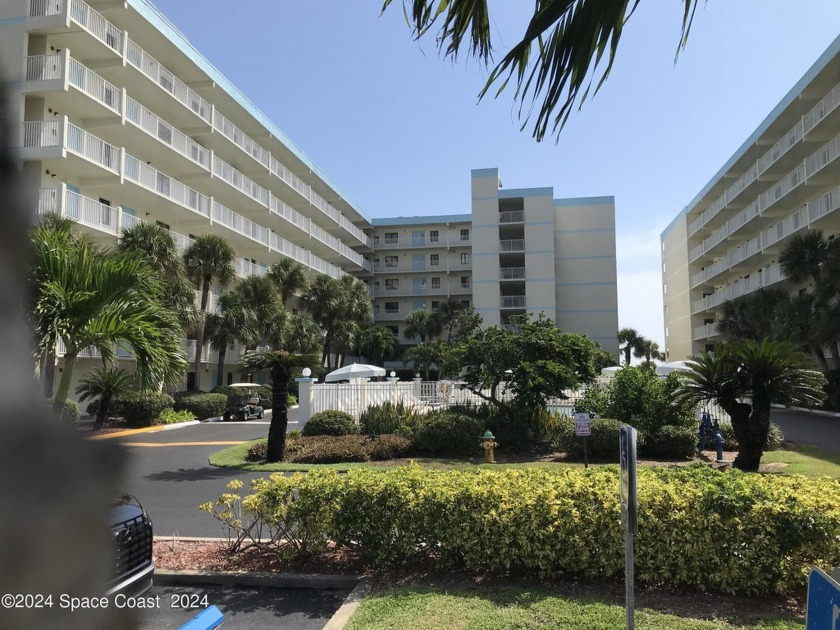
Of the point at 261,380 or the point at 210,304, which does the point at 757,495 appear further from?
the point at 261,380

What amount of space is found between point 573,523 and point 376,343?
51.6 metres

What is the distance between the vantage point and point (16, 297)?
0.74 m

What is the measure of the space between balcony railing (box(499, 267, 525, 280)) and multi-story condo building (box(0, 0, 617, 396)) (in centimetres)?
11

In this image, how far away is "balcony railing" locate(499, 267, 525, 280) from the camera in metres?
53.2

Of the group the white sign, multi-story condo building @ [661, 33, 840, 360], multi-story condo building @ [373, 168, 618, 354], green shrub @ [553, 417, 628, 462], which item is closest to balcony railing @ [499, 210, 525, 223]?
multi-story condo building @ [373, 168, 618, 354]

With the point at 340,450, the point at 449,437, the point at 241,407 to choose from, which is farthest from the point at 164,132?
the point at 449,437

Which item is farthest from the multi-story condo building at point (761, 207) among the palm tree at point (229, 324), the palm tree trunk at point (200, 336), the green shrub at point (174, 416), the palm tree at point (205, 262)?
the green shrub at point (174, 416)

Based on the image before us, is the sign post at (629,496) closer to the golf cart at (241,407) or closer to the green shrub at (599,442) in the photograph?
the green shrub at (599,442)

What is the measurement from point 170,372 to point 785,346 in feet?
41.2

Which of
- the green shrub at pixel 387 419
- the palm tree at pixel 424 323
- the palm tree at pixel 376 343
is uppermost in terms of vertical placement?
the palm tree at pixel 424 323

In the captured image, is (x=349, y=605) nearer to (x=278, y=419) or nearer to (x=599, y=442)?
(x=278, y=419)

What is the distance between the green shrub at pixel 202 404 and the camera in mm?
27000

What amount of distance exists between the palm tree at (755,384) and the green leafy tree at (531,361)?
3.96 metres

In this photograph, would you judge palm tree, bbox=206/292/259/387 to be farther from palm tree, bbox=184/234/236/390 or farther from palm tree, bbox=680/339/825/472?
palm tree, bbox=680/339/825/472
